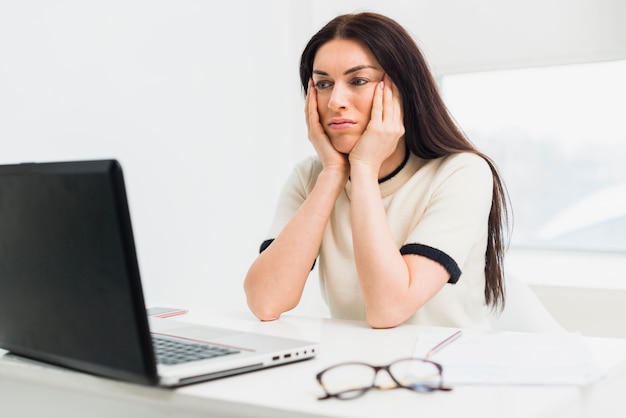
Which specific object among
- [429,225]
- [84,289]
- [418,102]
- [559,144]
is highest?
[418,102]

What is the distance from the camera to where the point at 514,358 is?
994 mm

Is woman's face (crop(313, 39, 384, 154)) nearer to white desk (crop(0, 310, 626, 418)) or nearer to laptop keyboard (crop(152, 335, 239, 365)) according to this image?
white desk (crop(0, 310, 626, 418))

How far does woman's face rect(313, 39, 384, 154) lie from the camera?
1.61 m

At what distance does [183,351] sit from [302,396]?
222mm

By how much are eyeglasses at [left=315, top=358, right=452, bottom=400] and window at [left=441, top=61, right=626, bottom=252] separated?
2241 millimetres

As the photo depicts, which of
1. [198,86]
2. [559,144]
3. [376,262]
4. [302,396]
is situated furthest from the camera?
[559,144]

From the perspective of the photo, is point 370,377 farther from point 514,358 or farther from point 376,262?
point 376,262

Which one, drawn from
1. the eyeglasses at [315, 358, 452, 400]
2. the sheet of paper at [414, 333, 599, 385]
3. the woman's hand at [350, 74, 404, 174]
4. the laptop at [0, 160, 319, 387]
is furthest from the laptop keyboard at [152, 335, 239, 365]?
the woman's hand at [350, 74, 404, 174]

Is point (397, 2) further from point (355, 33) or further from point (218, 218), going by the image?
point (355, 33)

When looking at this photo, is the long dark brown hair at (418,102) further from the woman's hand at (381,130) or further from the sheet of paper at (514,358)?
the sheet of paper at (514,358)

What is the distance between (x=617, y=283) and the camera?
2.62m

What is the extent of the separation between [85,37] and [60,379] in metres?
1.60

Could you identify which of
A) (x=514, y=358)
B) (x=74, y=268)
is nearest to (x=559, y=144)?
(x=514, y=358)

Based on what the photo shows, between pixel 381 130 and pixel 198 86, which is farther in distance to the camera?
pixel 198 86
